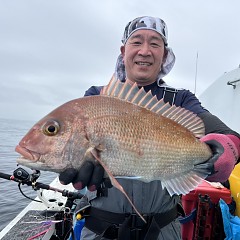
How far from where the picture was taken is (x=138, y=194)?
2.42 metres

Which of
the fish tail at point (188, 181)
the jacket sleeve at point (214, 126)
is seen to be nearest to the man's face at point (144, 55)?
the jacket sleeve at point (214, 126)

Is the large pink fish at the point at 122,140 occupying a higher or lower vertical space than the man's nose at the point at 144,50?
lower

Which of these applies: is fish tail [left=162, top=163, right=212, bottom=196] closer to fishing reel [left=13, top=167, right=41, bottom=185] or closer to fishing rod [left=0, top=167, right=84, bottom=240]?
fishing rod [left=0, top=167, right=84, bottom=240]

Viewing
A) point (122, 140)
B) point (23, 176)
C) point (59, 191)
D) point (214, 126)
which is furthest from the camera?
point (59, 191)

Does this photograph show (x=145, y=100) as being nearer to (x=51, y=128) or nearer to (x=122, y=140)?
(x=122, y=140)

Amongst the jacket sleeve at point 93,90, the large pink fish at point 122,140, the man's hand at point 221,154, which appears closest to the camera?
the large pink fish at point 122,140

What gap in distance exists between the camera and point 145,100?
2074mm

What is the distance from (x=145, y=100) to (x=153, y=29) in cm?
115

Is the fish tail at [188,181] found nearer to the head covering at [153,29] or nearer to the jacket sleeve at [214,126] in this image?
the jacket sleeve at [214,126]

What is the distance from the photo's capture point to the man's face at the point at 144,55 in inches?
114

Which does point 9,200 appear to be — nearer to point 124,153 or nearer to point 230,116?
point 230,116

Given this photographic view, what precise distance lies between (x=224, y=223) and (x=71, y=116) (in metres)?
2.32

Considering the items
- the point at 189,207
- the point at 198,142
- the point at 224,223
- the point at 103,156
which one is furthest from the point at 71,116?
the point at 189,207

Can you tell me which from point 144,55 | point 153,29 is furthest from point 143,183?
point 153,29
